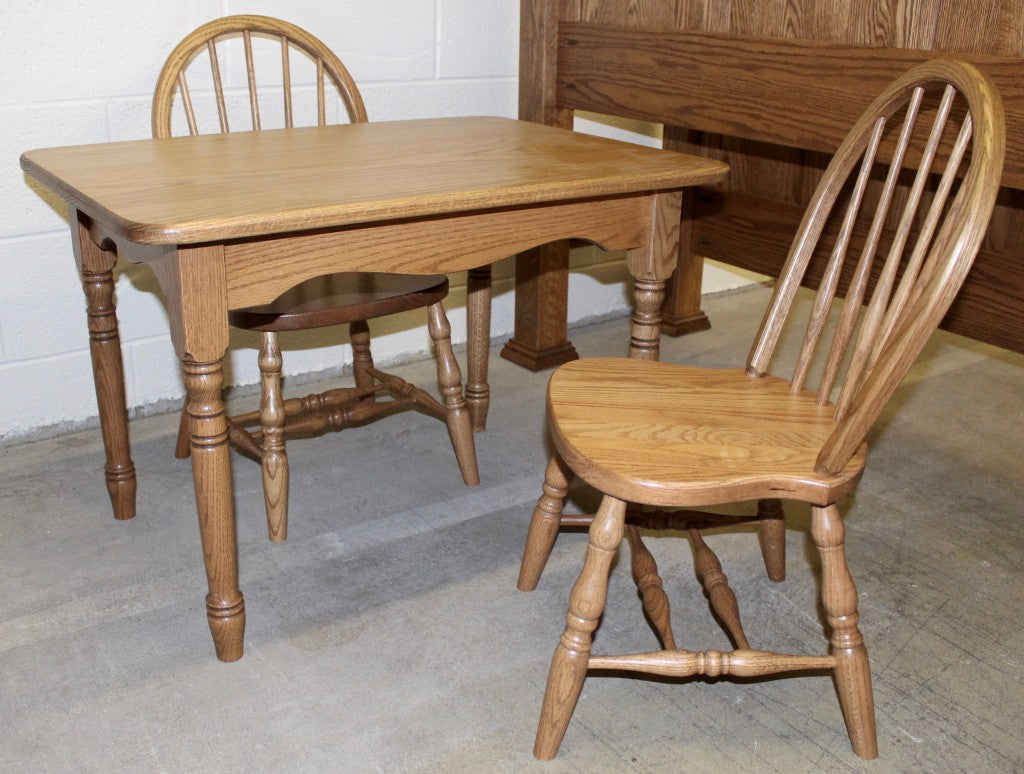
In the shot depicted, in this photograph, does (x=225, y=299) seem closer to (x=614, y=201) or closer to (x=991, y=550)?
(x=614, y=201)

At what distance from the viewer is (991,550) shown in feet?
6.43

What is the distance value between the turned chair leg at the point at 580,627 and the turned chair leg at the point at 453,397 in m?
0.77

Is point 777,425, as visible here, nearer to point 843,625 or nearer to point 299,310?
point 843,625

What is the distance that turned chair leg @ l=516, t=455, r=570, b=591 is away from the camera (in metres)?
1.63

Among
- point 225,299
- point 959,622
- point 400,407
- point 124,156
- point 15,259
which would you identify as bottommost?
point 959,622

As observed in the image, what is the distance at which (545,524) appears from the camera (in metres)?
1.68

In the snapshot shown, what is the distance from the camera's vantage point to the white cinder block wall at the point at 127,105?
84.1 inches

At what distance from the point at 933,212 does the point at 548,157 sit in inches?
25.6

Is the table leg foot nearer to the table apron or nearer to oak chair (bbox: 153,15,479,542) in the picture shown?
oak chair (bbox: 153,15,479,542)

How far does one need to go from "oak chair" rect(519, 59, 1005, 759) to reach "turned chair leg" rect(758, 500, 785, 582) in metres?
0.14

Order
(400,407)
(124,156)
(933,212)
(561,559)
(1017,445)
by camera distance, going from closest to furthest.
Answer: (933,212)
(124,156)
(561,559)
(400,407)
(1017,445)

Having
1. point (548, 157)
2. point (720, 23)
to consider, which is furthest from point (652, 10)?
point (548, 157)

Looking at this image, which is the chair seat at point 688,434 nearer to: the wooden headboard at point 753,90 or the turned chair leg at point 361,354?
the wooden headboard at point 753,90

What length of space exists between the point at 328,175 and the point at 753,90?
893mm
